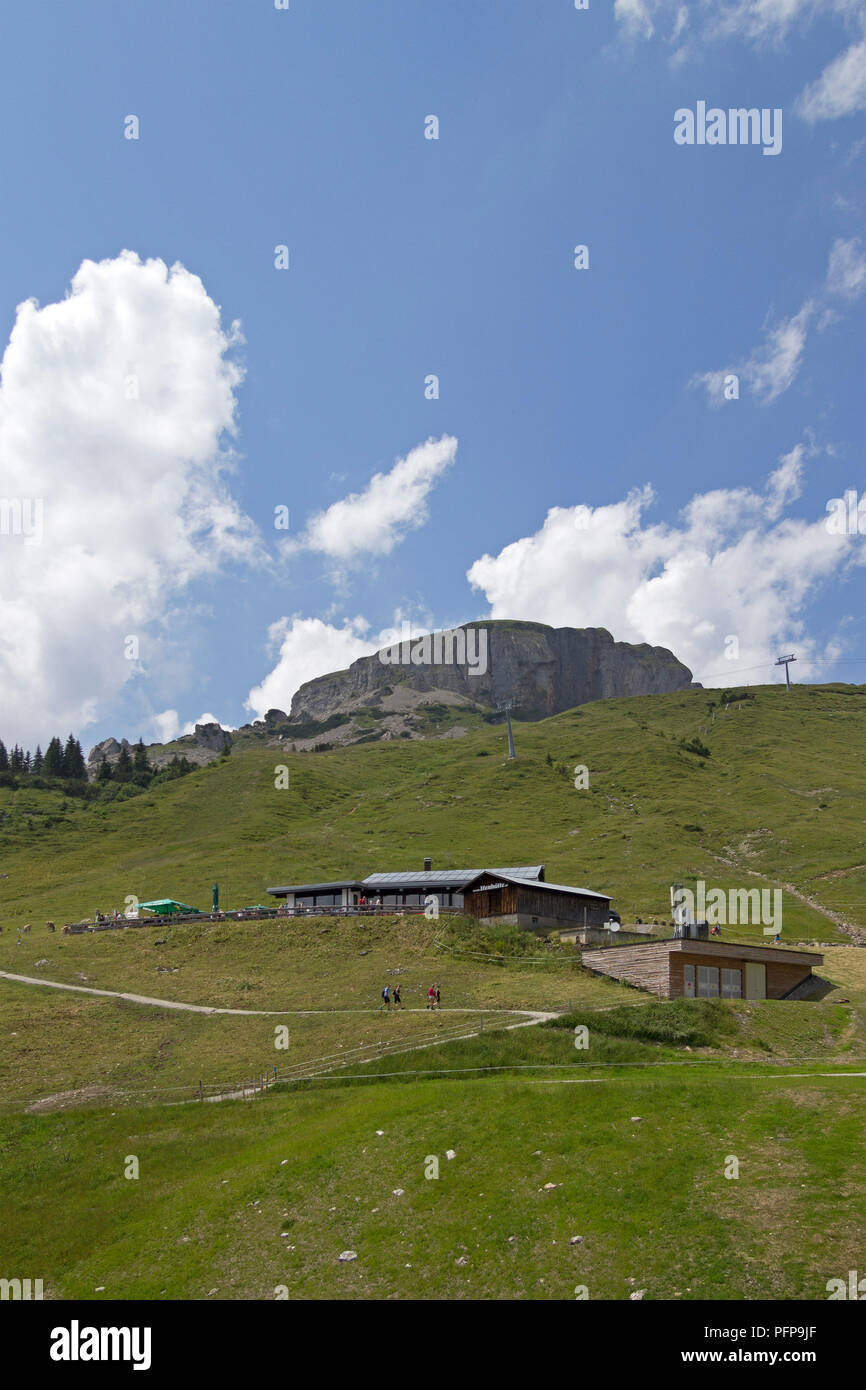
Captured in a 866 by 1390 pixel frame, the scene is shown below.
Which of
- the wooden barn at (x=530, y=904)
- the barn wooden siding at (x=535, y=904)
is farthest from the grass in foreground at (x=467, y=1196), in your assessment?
the barn wooden siding at (x=535, y=904)

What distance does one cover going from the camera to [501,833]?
142m

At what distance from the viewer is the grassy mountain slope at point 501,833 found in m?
108

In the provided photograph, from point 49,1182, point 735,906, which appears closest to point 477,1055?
point 49,1182

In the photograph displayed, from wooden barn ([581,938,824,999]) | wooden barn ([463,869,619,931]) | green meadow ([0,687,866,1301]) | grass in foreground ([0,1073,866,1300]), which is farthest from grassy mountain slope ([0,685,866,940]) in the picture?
grass in foreground ([0,1073,866,1300])

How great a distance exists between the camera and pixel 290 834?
500ft

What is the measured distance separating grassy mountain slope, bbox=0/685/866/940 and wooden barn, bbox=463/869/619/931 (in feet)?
37.5

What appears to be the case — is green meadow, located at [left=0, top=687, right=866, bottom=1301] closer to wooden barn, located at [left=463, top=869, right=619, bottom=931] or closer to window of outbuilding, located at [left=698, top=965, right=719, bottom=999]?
wooden barn, located at [left=463, top=869, right=619, bottom=931]

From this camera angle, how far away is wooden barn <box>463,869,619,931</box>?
70.6m

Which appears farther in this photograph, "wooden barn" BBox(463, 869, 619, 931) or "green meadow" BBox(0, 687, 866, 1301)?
"wooden barn" BBox(463, 869, 619, 931)

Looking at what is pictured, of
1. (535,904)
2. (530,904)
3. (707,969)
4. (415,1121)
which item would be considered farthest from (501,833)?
(415,1121)

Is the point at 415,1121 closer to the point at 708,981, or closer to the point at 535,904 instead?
the point at 708,981

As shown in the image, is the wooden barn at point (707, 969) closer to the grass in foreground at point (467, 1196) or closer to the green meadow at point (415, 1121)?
the green meadow at point (415, 1121)
